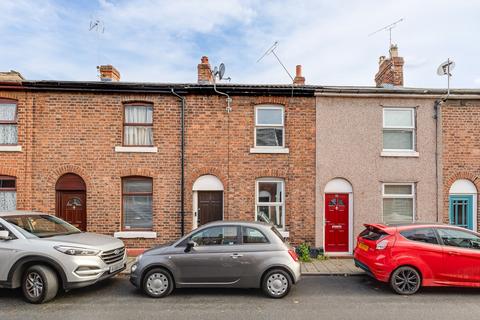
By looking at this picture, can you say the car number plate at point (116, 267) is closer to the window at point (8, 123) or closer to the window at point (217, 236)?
the window at point (217, 236)

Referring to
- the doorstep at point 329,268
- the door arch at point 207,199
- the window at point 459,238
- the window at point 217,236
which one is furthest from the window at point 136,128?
the window at point 459,238

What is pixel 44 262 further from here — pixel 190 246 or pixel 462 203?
pixel 462 203

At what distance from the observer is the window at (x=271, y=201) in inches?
405

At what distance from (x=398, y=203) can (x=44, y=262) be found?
33.4ft

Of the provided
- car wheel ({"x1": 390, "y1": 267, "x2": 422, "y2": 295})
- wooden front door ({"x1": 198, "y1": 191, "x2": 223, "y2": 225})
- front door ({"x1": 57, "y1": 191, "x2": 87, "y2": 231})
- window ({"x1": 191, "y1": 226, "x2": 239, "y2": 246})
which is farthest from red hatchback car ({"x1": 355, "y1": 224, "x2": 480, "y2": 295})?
front door ({"x1": 57, "y1": 191, "x2": 87, "y2": 231})

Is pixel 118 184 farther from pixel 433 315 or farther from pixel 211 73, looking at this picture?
pixel 433 315

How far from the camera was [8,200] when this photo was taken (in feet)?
32.5

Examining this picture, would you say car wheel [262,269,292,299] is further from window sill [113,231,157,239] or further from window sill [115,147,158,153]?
window sill [115,147,158,153]

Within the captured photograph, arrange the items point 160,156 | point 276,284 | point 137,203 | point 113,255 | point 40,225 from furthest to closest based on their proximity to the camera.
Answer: point 137,203 < point 160,156 < point 40,225 < point 113,255 < point 276,284

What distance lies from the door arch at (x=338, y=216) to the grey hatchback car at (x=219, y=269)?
409 centimetres

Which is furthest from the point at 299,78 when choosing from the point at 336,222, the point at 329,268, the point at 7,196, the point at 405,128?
the point at 7,196

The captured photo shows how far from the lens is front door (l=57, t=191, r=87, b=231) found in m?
10.1

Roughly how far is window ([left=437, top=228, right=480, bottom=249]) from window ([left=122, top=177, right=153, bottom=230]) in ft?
26.8

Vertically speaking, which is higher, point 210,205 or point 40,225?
point 210,205
